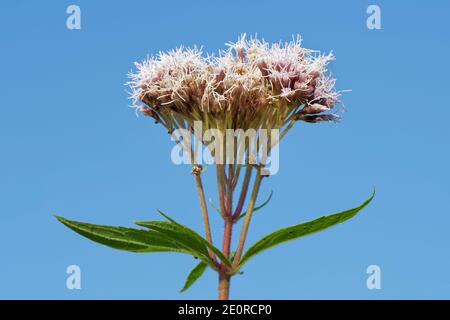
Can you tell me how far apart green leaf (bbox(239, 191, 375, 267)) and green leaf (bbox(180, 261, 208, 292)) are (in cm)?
50

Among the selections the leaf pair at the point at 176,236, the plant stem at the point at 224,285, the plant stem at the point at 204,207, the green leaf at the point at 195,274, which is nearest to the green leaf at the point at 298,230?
the leaf pair at the point at 176,236

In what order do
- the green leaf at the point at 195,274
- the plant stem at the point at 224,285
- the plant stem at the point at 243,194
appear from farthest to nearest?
the green leaf at the point at 195,274
the plant stem at the point at 243,194
the plant stem at the point at 224,285

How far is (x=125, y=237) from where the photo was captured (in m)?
5.39

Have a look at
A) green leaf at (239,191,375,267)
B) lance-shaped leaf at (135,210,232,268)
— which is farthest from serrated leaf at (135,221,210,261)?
green leaf at (239,191,375,267)

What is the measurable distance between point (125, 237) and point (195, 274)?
739mm

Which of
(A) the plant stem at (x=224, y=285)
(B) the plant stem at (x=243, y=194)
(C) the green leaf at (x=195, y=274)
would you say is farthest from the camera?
(C) the green leaf at (x=195, y=274)

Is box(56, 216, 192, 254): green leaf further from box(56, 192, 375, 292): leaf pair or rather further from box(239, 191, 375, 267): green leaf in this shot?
box(239, 191, 375, 267): green leaf

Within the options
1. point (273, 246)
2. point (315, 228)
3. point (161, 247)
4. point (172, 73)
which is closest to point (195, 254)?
point (161, 247)

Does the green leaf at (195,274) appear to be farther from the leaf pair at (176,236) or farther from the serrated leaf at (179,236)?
the serrated leaf at (179,236)

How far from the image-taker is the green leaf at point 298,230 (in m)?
5.15

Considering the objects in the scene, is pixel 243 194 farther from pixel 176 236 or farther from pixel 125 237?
pixel 125 237

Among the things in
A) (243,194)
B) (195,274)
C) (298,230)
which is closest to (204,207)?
(243,194)

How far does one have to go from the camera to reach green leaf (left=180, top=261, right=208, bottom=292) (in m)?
5.54

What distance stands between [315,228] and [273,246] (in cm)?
40
